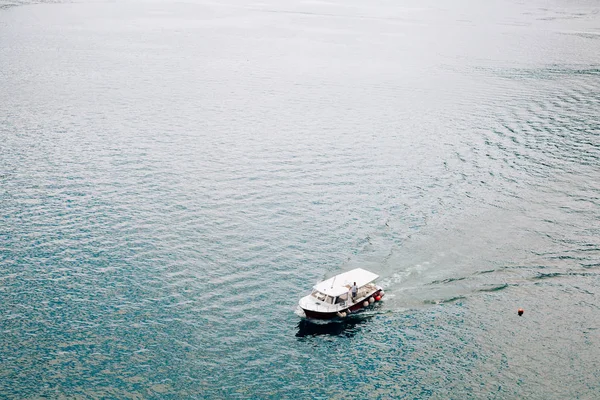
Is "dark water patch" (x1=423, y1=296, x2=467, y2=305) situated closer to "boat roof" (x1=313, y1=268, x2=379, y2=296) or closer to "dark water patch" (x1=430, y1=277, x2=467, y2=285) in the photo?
"dark water patch" (x1=430, y1=277, x2=467, y2=285)

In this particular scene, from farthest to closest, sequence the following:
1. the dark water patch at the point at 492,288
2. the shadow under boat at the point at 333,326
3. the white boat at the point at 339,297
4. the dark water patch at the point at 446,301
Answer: the dark water patch at the point at 492,288 → the dark water patch at the point at 446,301 → the white boat at the point at 339,297 → the shadow under boat at the point at 333,326

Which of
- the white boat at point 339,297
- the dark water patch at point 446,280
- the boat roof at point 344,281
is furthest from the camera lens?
the dark water patch at point 446,280

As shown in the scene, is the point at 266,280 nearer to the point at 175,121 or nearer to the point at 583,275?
the point at 583,275

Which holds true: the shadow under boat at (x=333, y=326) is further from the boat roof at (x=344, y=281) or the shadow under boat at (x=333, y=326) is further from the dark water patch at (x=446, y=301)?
the dark water patch at (x=446, y=301)

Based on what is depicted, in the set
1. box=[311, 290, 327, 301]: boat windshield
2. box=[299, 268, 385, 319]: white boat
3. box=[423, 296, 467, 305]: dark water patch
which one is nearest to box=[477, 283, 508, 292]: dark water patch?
box=[423, 296, 467, 305]: dark water patch

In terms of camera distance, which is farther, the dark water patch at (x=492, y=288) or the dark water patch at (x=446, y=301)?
the dark water patch at (x=492, y=288)

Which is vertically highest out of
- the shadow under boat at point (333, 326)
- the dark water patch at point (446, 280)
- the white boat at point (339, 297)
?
the white boat at point (339, 297)

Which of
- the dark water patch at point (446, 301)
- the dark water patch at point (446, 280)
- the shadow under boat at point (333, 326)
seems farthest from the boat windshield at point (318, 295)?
the dark water patch at point (446, 280)

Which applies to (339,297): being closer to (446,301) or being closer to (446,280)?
(446,301)
